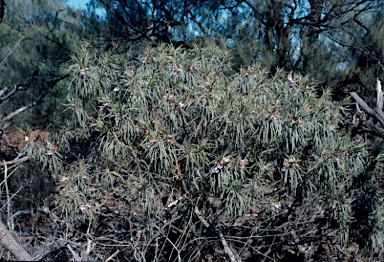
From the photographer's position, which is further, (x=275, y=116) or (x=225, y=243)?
(x=225, y=243)

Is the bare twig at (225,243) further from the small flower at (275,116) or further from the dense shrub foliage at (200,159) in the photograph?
the small flower at (275,116)

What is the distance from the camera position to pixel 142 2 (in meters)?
7.73

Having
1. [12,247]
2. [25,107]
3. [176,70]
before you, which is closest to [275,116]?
[176,70]

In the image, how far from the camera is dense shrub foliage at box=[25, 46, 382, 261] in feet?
13.1

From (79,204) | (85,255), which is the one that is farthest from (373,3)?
(85,255)

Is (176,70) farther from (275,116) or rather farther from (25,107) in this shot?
(25,107)

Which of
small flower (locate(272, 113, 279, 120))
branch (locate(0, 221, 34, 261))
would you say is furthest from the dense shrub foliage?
branch (locate(0, 221, 34, 261))

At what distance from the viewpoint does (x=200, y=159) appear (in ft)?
13.0

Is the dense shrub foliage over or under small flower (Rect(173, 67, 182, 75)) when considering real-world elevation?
under

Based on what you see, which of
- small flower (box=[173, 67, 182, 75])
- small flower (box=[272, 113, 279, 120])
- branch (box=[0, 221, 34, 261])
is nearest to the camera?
branch (box=[0, 221, 34, 261])

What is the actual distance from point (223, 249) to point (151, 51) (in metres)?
2.05

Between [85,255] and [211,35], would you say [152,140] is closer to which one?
[85,255]

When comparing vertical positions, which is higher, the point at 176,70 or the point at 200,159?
the point at 176,70

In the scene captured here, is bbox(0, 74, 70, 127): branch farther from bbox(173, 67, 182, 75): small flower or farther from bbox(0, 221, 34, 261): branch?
bbox(0, 221, 34, 261): branch
